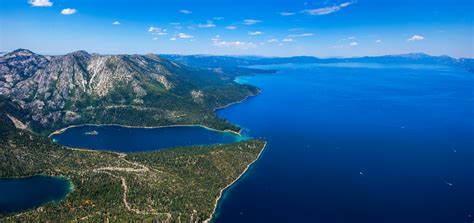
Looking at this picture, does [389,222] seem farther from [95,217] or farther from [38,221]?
[38,221]

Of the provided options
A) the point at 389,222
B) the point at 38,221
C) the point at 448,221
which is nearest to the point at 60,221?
the point at 38,221

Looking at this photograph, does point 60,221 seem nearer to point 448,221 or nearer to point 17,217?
point 17,217

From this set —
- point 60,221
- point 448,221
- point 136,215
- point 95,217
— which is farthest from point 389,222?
point 60,221

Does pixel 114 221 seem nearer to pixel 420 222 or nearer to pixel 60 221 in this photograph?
pixel 60 221

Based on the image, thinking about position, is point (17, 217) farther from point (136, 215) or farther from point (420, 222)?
point (420, 222)

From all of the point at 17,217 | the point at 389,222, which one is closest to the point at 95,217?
the point at 17,217

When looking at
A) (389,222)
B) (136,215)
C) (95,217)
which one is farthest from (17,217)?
(389,222)
